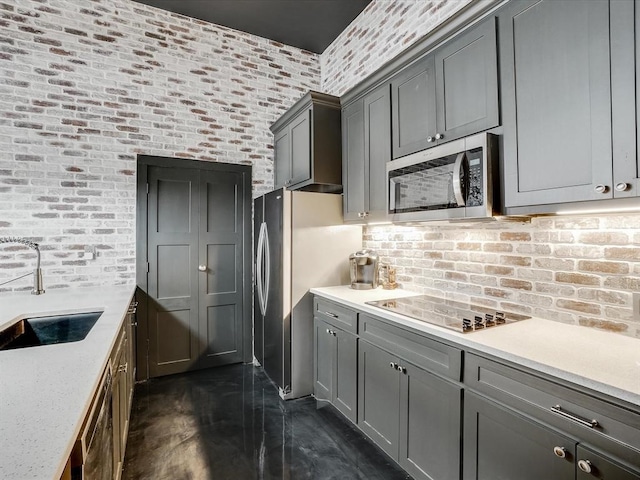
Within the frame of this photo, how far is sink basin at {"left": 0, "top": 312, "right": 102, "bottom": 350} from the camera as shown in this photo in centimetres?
197

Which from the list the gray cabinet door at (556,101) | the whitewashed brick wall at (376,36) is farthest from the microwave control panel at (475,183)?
the whitewashed brick wall at (376,36)

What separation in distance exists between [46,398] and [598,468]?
1710 millimetres

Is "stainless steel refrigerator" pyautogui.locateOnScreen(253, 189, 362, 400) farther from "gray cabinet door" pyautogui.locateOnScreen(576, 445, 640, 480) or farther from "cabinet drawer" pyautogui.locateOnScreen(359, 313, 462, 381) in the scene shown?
"gray cabinet door" pyautogui.locateOnScreen(576, 445, 640, 480)

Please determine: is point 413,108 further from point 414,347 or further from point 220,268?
point 220,268

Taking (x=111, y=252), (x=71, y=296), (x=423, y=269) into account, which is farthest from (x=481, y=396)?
(x=111, y=252)

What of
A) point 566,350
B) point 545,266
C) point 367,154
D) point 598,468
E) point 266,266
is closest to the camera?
point 598,468

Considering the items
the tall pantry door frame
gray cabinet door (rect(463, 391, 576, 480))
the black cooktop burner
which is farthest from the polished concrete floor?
the black cooktop burner

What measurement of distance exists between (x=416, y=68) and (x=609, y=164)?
1.33 metres

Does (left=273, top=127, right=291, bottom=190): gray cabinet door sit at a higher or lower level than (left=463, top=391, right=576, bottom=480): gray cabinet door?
higher

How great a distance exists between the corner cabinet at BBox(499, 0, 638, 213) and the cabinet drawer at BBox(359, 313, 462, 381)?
2.65ft

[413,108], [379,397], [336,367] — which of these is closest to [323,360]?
[336,367]

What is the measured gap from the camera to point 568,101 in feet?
4.80

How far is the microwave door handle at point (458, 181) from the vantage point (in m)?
1.85

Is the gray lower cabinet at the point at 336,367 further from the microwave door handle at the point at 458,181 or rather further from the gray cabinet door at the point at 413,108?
the gray cabinet door at the point at 413,108
